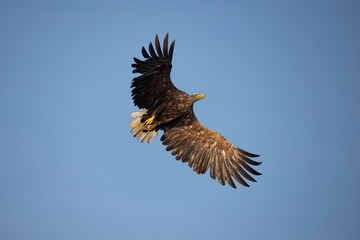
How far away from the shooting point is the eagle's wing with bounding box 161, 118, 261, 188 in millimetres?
9734

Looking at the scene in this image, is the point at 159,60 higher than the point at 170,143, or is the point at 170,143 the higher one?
the point at 159,60

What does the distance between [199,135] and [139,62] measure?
3024 mm

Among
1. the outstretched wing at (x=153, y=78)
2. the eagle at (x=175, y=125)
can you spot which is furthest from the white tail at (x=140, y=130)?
the outstretched wing at (x=153, y=78)

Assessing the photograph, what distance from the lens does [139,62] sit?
9.33 m

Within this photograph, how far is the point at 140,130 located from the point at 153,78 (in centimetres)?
199

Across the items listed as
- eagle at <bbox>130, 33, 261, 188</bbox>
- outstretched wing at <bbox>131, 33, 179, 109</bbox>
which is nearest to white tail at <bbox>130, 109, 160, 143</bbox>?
eagle at <bbox>130, 33, 261, 188</bbox>

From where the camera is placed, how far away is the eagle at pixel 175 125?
31.1ft

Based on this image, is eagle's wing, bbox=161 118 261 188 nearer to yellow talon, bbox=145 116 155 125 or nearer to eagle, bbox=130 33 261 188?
eagle, bbox=130 33 261 188

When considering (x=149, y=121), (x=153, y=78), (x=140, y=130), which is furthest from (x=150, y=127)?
(x=153, y=78)

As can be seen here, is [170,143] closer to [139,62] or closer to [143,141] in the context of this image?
[143,141]

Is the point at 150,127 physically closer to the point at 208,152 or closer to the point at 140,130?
the point at 140,130

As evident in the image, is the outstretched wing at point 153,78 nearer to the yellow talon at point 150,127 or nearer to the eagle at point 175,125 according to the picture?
the eagle at point 175,125

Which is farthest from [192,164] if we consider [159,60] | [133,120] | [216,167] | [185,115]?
[159,60]

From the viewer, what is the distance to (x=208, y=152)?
34.2 feet
